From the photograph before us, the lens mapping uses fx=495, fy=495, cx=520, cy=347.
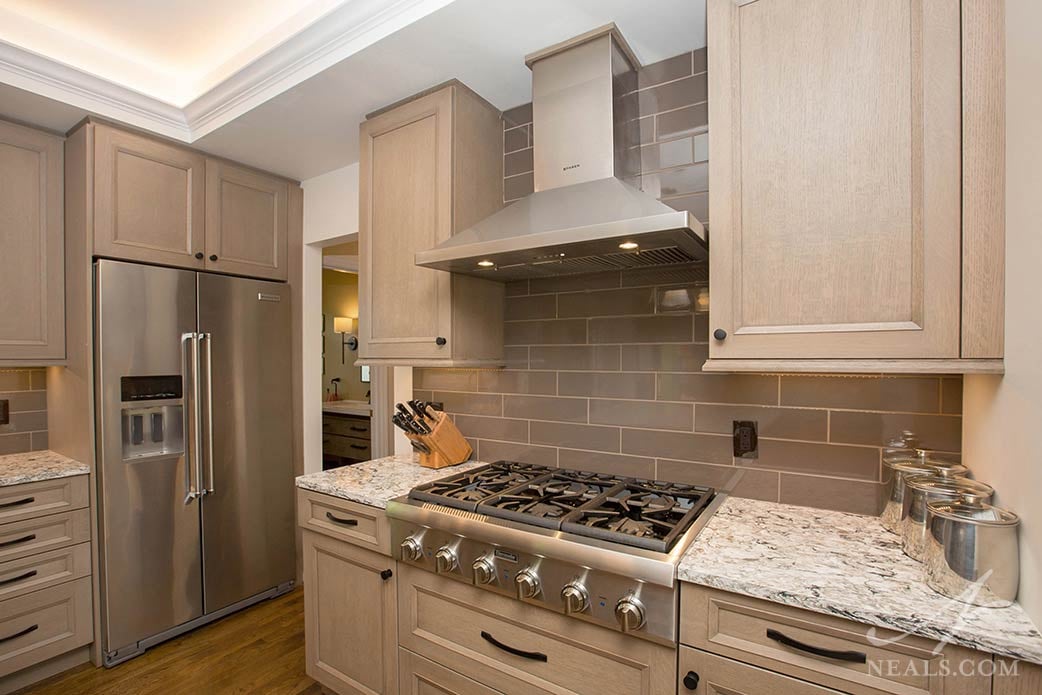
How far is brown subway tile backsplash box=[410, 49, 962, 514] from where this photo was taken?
1.50 meters

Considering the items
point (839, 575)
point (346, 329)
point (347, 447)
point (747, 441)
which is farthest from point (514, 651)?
point (346, 329)

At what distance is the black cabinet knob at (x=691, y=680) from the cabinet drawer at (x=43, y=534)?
2660 mm

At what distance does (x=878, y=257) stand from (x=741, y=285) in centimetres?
31

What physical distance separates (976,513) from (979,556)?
89mm

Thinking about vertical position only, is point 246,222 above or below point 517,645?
above

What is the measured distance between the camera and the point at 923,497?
1.17 meters

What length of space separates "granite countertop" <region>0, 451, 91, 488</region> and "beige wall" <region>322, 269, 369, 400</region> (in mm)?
3644

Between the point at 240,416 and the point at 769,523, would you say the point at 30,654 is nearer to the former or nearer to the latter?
the point at 240,416

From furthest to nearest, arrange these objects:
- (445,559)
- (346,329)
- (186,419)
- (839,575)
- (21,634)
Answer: (346,329) < (186,419) < (21,634) < (445,559) < (839,575)

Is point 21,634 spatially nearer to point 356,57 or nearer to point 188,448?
point 188,448

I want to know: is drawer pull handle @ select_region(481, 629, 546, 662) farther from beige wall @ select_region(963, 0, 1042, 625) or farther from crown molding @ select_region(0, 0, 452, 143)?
crown molding @ select_region(0, 0, 452, 143)

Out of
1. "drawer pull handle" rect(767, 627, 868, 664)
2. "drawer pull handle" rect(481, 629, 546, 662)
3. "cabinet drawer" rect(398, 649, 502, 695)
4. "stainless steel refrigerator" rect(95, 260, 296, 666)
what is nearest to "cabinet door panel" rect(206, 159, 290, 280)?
"stainless steel refrigerator" rect(95, 260, 296, 666)

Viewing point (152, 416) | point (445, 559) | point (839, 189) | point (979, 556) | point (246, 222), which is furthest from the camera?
point (246, 222)

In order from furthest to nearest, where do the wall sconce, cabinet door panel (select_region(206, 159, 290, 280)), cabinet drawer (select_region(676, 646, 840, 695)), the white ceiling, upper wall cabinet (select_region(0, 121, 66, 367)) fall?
1. the wall sconce
2. cabinet door panel (select_region(206, 159, 290, 280))
3. upper wall cabinet (select_region(0, 121, 66, 367))
4. the white ceiling
5. cabinet drawer (select_region(676, 646, 840, 695))
